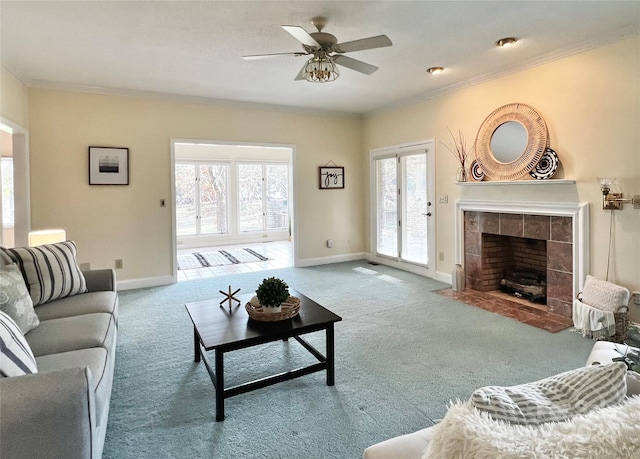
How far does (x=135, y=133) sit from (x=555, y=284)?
524cm

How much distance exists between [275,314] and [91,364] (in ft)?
3.21

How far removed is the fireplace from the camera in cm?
353

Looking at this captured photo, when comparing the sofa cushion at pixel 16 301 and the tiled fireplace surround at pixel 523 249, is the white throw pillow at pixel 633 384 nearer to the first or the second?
the sofa cushion at pixel 16 301

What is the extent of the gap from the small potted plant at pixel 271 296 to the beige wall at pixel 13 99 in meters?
3.24

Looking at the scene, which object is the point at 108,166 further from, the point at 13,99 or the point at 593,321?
the point at 593,321

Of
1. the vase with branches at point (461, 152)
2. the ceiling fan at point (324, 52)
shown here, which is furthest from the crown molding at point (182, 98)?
the ceiling fan at point (324, 52)

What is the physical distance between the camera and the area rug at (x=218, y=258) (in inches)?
263

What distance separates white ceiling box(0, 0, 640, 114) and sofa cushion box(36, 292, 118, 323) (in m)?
2.06

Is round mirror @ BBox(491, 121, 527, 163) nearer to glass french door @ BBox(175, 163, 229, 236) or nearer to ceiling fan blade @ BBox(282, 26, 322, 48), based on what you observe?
ceiling fan blade @ BBox(282, 26, 322, 48)

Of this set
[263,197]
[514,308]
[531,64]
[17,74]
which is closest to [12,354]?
[17,74]

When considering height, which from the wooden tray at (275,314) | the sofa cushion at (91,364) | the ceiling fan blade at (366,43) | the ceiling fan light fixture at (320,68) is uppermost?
the ceiling fan blade at (366,43)

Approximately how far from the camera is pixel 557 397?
92cm

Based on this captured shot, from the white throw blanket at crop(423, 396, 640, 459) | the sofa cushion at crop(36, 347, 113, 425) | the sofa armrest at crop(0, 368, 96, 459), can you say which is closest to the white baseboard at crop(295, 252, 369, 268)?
the sofa cushion at crop(36, 347, 113, 425)

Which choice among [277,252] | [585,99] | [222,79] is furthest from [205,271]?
[585,99]
